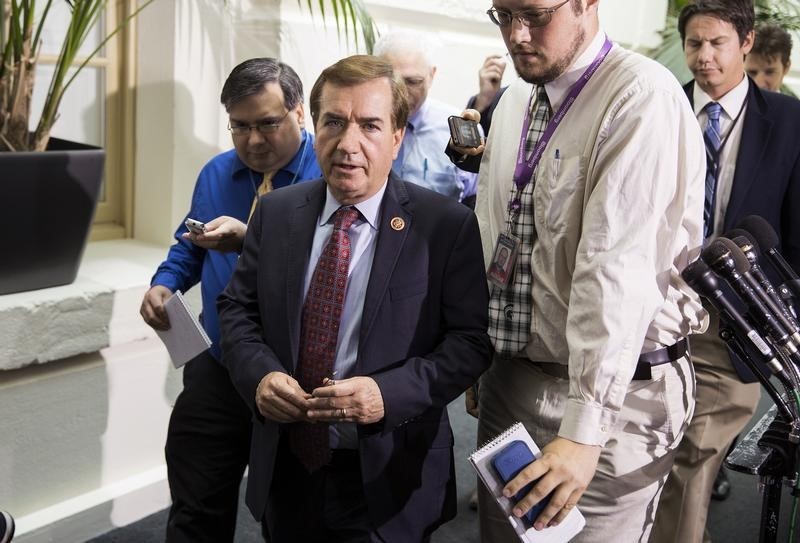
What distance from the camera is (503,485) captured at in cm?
150

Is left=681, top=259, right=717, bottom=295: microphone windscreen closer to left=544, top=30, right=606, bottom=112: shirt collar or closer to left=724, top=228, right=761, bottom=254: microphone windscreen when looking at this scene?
left=724, top=228, right=761, bottom=254: microphone windscreen

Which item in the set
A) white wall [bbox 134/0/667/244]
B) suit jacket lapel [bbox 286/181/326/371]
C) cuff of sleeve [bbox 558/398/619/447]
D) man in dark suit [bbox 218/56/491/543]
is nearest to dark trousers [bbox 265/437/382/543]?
man in dark suit [bbox 218/56/491/543]

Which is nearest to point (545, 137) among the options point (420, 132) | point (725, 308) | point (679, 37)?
point (725, 308)

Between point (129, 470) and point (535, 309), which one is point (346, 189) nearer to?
point (535, 309)

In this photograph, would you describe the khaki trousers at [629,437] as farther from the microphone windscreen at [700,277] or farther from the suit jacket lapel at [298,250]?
the suit jacket lapel at [298,250]

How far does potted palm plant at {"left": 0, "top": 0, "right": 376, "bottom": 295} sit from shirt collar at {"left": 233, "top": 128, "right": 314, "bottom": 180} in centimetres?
58

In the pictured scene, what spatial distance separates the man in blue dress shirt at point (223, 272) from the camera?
2.43m

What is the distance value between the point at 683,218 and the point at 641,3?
5059 mm

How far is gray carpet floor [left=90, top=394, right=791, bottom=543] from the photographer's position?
3.23 metres

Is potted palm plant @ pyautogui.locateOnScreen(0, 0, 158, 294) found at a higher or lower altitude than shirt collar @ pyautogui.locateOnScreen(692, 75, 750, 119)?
lower

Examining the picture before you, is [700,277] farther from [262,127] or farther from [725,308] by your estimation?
[262,127]

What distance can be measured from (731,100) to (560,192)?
4.68ft

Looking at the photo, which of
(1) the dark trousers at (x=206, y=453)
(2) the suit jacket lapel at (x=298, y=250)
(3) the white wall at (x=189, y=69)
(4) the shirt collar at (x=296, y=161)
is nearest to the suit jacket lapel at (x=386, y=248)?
(2) the suit jacket lapel at (x=298, y=250)

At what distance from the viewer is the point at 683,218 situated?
167cm
